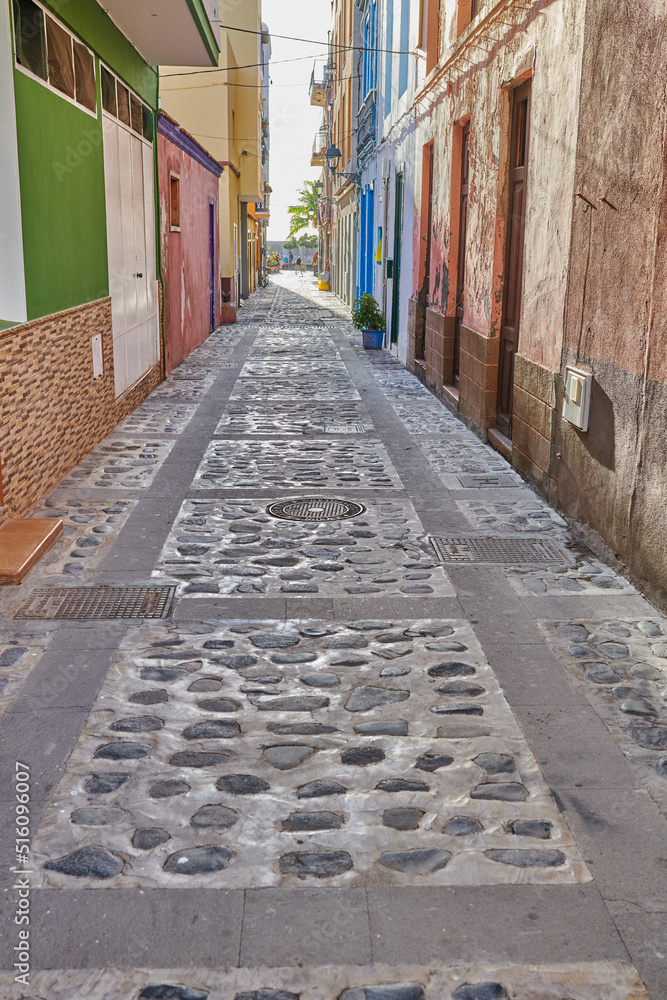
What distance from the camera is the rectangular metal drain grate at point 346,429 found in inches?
402

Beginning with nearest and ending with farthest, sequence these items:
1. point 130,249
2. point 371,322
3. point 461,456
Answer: point 461,456 → point 130,249 → point 371,322

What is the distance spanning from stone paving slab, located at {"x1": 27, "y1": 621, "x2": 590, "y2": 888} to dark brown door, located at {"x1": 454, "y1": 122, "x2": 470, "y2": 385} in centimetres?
785

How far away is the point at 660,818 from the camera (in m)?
3.26

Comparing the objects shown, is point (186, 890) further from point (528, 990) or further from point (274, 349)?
point (274, 349)

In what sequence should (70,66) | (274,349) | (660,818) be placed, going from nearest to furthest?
1. (660,818)
2. (70,66)
3. (274,349)

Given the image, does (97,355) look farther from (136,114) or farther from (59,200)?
(136,114)

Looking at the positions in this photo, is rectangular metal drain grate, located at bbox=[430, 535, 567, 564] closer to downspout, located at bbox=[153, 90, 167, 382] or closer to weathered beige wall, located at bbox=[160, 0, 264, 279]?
downspout, located at bbox=[153, 90, 167, 382]

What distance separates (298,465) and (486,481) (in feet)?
5.62

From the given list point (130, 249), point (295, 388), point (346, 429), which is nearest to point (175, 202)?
point (295, 388)

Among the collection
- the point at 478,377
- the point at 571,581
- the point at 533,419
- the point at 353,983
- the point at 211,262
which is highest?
the point at 211,262

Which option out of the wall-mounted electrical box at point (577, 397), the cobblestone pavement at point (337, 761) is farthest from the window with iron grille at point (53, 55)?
the wall-mounted electrical box at point (577, 397)

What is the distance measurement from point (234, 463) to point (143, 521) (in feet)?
6.45

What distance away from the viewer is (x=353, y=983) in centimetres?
253

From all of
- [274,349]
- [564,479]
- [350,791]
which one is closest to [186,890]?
[350,791]
